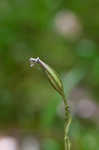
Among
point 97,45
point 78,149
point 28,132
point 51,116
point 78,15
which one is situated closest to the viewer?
point 78,149

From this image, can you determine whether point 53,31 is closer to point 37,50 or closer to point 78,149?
point 37,50

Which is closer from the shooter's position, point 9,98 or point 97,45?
point 9,98

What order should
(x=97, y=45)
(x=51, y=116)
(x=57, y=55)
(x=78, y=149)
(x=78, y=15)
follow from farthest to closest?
(x=78, y=15)
(x=57, y=55)
(x=97, y=45)
(x=51, y=116)
(x=78, y=149)

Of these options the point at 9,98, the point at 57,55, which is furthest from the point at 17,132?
the point at 57,55

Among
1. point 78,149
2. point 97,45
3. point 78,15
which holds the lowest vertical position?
point 78,149

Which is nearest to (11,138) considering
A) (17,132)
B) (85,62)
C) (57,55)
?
(17,132)

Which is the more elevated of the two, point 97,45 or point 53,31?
point 53,31
